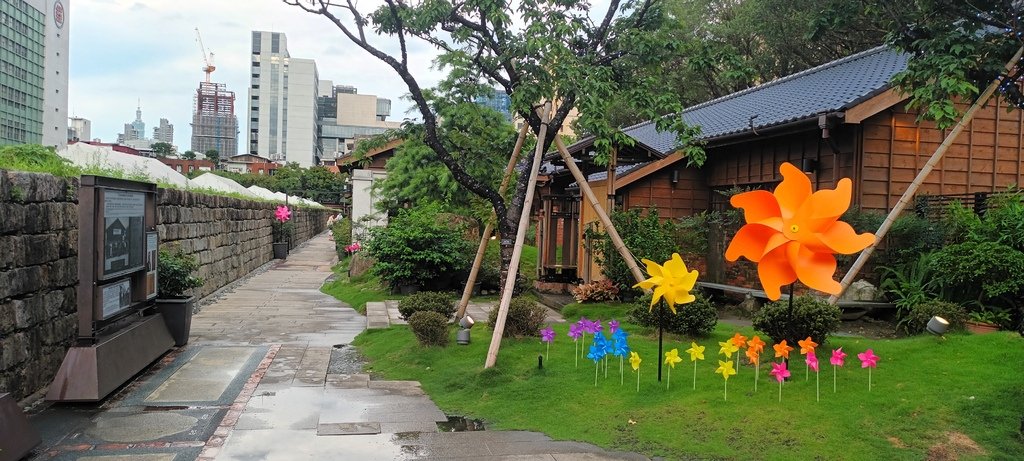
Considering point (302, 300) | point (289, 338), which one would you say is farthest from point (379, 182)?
point (289, 338)

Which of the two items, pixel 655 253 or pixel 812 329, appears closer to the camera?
pixel 812 329

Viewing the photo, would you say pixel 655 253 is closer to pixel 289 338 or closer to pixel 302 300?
pixel 289 338

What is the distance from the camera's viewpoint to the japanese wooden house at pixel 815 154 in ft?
36.5

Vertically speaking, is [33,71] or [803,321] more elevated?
[33,71]

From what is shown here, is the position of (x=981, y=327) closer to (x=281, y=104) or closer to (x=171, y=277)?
(x=171, y=277)

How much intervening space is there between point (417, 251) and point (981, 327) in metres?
10.6

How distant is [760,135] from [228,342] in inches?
370

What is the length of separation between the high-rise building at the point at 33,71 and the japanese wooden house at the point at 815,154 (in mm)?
63169

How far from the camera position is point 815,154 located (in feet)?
39.5

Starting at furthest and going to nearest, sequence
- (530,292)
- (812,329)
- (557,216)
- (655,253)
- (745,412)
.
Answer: (557,216), (530,292), (655,253), (812,329), (745,412)

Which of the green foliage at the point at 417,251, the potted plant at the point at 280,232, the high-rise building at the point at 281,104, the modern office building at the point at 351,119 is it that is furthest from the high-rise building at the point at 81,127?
the green foliage at the point at 417,251

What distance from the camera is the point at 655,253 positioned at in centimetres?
1166

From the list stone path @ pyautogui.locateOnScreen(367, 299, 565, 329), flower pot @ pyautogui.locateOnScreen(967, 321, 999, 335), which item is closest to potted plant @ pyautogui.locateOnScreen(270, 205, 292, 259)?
stone path @ pyautogui.locateOnScreen(367, 299, 565, 329)

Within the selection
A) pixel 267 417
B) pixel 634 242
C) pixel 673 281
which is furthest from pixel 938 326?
pixel 267 417
